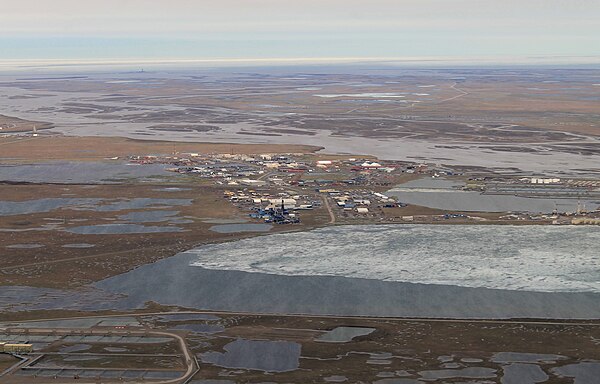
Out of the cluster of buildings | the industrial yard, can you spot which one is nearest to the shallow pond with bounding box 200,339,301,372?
the cluster of buildings

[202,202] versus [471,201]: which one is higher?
[471,201]

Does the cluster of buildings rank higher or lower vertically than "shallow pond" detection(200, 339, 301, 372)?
higher

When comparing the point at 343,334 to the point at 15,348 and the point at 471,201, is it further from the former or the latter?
the point at 471,201

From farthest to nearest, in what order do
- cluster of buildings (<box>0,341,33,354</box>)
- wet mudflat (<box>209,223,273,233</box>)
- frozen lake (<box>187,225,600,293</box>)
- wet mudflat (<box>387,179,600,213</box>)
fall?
wet mudflat (<box>387,179,600,213</box>) → wet mudflat (<box>209,223,273,233</box>) → frozen lake (<box>187,225,600,293</box>) → cluster of buildings (<box>0,341,33,354</box>)

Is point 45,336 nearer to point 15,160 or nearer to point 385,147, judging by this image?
point 15,160

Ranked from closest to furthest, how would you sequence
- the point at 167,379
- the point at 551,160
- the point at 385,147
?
the point at 167,379, the point at 551,160, the point at 385,147

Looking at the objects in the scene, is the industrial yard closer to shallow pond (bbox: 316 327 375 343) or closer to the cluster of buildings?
the cluster of buildings

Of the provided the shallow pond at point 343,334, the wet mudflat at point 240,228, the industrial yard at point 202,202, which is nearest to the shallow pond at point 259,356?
the shallow pond at point 343,334

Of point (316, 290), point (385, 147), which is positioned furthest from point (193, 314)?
point (385, 147)

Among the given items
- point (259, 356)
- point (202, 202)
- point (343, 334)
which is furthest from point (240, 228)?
point (259, 356)

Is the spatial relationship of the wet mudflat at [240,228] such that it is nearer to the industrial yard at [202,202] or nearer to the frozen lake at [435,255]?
the industrial yard at [202,202]

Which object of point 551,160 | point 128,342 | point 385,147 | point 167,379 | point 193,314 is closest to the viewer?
point 167,379
